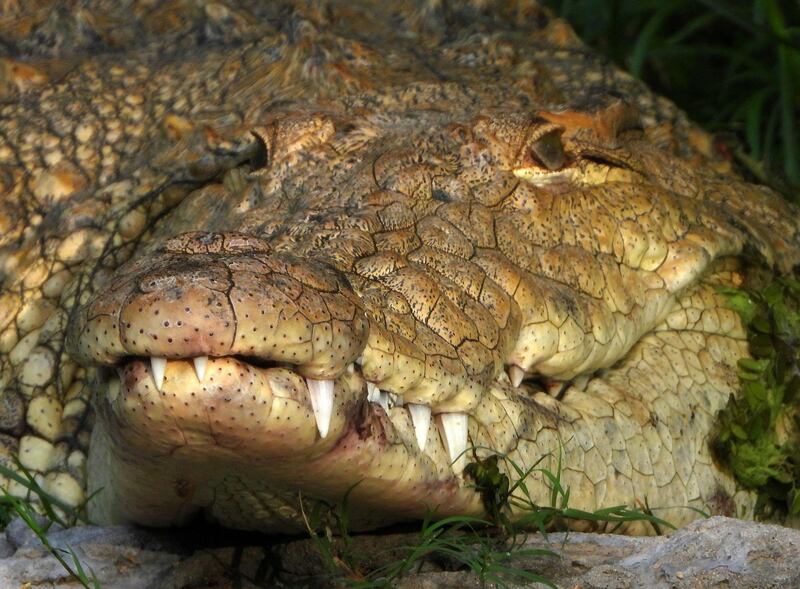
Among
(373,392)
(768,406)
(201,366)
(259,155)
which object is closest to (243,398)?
(201,366)

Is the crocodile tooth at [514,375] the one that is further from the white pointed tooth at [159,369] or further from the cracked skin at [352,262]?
the white pointed tooth at [159,369]

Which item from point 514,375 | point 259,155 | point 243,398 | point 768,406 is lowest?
point 768,406

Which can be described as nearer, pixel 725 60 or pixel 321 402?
pixel 321 402

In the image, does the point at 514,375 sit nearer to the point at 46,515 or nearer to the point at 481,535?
the point at 481,535

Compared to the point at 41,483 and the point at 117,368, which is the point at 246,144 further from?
the point at 117,368

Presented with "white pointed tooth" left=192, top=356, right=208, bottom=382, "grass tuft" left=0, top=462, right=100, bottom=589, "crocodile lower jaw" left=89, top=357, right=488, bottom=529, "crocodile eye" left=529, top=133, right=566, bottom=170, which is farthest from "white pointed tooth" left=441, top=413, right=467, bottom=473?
"crocodile eye" left=529, top=133, right=566, bottom=170

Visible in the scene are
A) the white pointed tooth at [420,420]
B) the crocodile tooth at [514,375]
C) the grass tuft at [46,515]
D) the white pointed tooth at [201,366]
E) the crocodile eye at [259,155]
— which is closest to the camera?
the white pointed tooth at [201,366]

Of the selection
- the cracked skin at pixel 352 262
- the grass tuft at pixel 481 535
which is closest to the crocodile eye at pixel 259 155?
the cracked skin at pixel 352 262
